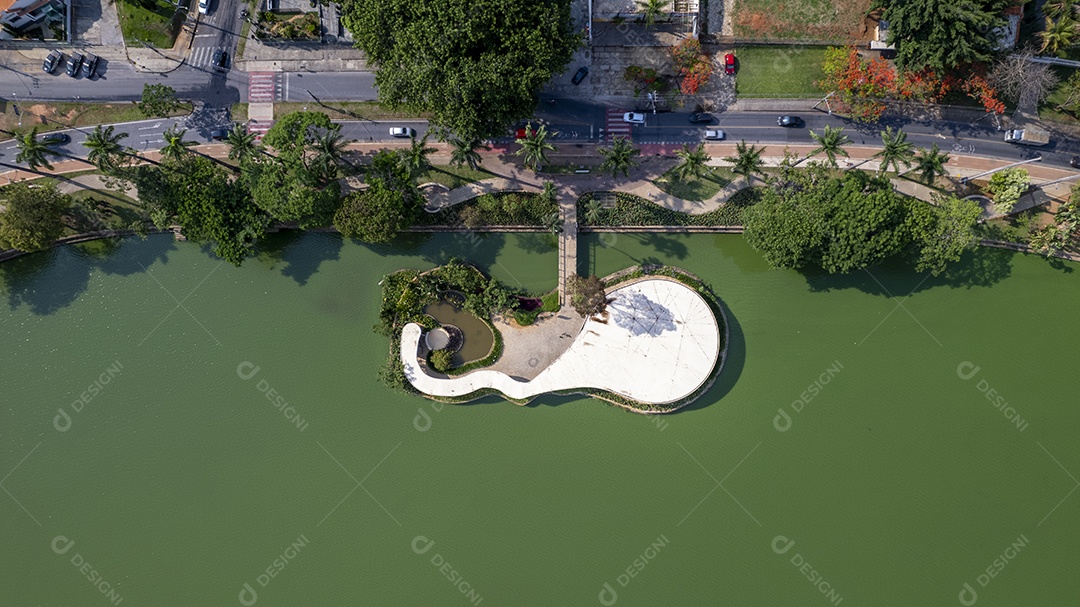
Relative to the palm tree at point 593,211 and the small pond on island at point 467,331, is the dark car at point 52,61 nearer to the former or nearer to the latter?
the small pond on island at point 467,331

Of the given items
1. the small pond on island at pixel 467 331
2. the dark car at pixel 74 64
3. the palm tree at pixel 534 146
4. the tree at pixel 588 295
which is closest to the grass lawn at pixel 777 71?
the palm tree at pixel 534 146

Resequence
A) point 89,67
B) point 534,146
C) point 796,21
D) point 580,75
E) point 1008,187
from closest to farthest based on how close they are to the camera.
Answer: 1. point 534,146
2. point 1008,187
3. point 580,75
4. point 796,21
5. point 89,67

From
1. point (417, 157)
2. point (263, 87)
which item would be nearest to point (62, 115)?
point (263, 87)

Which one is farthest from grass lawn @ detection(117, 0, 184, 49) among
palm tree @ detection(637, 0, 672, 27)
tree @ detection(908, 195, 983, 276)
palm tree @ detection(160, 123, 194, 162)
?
tree @ detection(908, 195, 983, 276)

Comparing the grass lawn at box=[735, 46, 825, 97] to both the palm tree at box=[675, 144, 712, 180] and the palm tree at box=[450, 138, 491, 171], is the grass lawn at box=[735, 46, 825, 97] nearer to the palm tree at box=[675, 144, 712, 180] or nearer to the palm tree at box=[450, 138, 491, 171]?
the palm tree at box=[675, 144, 712, 180]

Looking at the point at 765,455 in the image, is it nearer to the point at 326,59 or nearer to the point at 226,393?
the point at 226,393

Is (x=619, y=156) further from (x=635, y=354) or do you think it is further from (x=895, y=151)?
(x=895, y=151)

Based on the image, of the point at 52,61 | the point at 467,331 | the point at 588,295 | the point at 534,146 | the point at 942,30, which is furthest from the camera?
the point at 467,331
